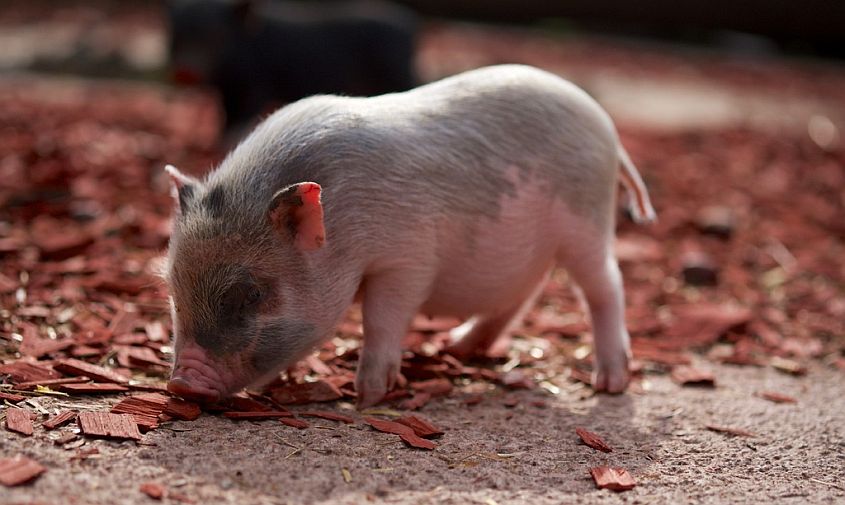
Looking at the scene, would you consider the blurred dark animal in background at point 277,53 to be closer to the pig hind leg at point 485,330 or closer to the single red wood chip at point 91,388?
the pig hind leg at point 485,330

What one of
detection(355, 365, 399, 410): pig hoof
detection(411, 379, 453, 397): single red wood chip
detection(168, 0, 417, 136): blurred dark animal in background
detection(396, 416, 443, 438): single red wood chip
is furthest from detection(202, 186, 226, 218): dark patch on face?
detection(168, 0, 417, 136): blurred dark animal in background

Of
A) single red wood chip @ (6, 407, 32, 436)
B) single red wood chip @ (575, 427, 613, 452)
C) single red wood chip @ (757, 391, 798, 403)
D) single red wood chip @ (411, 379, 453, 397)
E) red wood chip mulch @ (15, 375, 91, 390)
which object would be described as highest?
single red wood chip @ (6, 407, 32, 436)

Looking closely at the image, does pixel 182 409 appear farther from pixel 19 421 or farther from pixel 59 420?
pixel 19 421

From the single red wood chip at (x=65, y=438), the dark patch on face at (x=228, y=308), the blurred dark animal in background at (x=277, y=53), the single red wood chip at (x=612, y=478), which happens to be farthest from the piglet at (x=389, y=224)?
the blurred dark animal in background at (x=277, y=53)

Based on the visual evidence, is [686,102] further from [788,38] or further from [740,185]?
[788,38]

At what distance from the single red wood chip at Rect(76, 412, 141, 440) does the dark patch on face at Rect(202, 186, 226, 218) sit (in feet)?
2.38

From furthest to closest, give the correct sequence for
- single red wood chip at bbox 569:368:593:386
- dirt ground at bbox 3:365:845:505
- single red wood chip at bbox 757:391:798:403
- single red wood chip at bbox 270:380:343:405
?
1. single red wood chip at bbox 569:368:593:386
2. single red wood chip at bbox 757:391:798:403
3. single red wood chip at bbox 270:380:343:405
4. dirt ground at bbox 3:365:845:505

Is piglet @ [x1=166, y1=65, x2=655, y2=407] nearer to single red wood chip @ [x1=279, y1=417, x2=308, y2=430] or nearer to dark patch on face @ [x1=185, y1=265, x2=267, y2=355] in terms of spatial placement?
dark patch on face @ [x1=185, y1=265, x2=267, y2=355]

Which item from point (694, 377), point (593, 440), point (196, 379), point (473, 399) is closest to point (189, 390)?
point (196, 379)

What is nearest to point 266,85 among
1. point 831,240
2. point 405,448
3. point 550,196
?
point 831,240

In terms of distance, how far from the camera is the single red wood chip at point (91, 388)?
3.27 metres

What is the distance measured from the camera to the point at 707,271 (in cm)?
582

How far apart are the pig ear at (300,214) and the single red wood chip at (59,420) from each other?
34.4 inches

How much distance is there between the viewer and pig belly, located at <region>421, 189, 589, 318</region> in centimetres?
374
